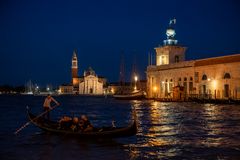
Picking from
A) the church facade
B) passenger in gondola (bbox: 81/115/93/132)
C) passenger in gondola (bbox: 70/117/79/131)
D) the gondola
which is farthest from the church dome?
the church facade

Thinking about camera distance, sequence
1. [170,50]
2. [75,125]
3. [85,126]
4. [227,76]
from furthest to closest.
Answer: [170,50] → [227,76] → [75,125] → [85,126]

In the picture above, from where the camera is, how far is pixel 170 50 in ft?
212

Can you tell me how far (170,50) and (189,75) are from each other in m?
11.7

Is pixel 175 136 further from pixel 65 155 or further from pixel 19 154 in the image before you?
pixel 19 154

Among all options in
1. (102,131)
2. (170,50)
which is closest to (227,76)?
(170,50)

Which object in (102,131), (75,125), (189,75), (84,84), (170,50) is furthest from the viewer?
(84,84)

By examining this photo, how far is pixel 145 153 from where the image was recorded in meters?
12.0

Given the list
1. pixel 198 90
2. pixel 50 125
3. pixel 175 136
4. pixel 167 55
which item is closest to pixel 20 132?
pixel 50 125

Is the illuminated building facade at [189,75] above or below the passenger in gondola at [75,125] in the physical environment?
above

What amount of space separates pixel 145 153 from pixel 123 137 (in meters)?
2.78

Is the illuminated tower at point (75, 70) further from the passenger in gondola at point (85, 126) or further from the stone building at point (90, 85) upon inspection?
the passenger in gondola at point (85, 126)

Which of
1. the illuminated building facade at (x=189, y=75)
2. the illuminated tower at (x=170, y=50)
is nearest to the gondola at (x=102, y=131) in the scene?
the illuminated building facade at (x=189, y=75)

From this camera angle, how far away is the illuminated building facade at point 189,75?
44.4 meters

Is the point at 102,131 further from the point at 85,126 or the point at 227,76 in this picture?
the point at 227,76
